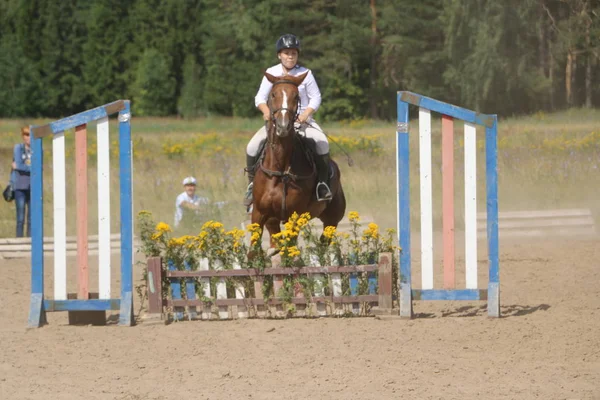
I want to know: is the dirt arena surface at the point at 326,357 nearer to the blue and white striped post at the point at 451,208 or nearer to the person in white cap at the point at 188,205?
Answer: the blue and white striped post at the point at 451,208

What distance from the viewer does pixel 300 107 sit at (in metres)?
9.91

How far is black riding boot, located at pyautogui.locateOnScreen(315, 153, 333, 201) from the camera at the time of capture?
A: 10250mm

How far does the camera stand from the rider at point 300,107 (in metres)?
9.68

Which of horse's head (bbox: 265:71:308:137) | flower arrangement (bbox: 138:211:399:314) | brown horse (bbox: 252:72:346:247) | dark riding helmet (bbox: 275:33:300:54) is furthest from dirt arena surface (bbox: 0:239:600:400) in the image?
dark riding helmet (bbox: 275:33:300:54)

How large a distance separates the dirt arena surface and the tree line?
25120 mm

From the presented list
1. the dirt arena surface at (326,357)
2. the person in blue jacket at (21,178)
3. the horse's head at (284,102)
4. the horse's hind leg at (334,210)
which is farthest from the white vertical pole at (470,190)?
the person in blue jacket at (21,178)

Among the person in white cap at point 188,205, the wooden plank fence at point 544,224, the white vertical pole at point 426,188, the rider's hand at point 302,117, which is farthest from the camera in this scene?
the wooden plank fence at point 544,224

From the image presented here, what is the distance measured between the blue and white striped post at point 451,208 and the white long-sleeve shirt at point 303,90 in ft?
4.21

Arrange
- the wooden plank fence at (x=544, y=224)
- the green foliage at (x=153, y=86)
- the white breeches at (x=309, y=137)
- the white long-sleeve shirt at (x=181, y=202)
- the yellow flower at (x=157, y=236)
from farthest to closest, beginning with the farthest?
the green foliage at (x=153, y=86), the wooden plank fence at (x=544, y=224), the white long-sleeve shirt at (x=181, y=202), the white breeches at (x=309, y=137), the yellow flower at (x=157, y=236)

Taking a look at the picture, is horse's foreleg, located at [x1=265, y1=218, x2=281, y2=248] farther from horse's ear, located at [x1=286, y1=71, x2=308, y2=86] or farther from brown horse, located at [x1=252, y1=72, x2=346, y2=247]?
horse's ear, located at [x1=286, y1=71, x2=308, y2=86]

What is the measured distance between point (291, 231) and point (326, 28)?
159 ft

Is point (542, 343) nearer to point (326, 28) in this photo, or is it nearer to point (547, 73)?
point (547, 73)

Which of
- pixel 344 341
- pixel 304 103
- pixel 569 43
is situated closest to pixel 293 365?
pixel 344 341

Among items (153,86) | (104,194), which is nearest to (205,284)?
(104,194)
